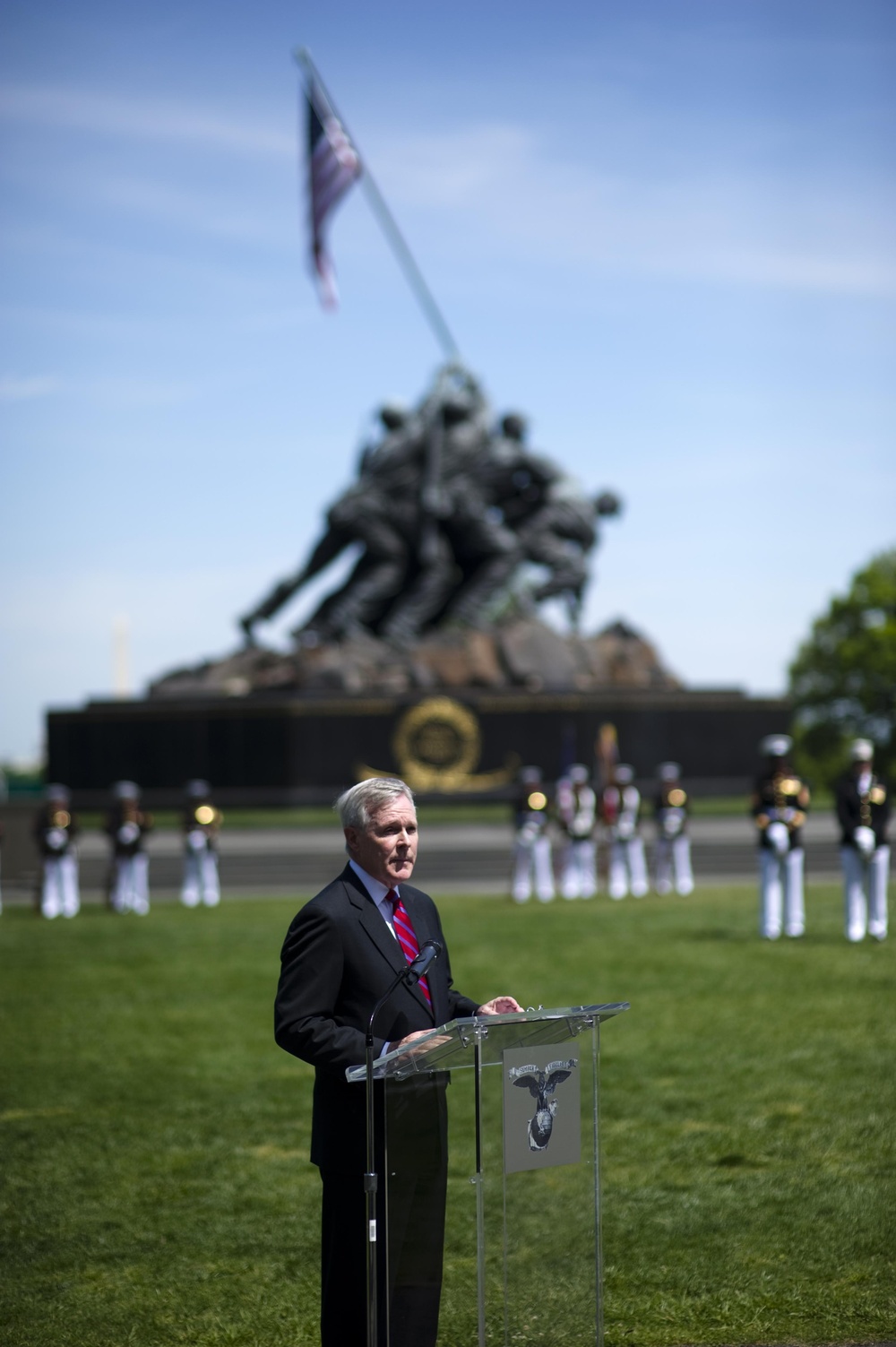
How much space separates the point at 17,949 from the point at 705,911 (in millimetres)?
7487

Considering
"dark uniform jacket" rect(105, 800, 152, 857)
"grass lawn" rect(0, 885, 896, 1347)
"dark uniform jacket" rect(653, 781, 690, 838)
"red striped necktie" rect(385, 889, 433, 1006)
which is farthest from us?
"dark uniform jacket" rect(653, 781, 690, 838)

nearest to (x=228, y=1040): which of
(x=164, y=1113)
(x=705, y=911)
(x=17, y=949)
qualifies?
(x=164, y=1113)

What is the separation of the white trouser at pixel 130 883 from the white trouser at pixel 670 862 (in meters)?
6.78

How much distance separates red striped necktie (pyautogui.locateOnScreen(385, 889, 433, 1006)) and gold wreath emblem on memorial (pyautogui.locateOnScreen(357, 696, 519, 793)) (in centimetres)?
3190

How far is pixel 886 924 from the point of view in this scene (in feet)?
49.6

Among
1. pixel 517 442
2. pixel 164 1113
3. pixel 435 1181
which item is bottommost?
pixel 164 1113

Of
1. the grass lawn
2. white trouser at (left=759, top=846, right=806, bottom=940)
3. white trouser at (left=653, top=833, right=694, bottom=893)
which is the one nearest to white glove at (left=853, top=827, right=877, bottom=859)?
white trouser at (left=759, top=846, right=806, bottom=940)

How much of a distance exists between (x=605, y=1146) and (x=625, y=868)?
14867 millimetres

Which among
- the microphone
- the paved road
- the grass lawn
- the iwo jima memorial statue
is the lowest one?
the grass lawn

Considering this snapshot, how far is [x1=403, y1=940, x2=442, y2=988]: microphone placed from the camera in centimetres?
362

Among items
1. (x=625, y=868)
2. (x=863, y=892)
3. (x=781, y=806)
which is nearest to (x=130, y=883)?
(x=625, y=868)

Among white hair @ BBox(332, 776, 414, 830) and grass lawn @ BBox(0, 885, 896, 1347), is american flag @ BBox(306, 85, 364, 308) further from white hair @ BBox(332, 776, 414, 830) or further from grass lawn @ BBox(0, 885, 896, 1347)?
white hair @ BBox(332, 776, 414, 830)

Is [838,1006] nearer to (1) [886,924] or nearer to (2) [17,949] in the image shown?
(1) [886,924]

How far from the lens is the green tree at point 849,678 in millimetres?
56844
